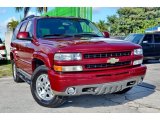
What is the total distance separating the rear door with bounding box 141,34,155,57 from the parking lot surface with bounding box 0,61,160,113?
21.0ft

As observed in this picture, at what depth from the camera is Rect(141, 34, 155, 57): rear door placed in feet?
44.2

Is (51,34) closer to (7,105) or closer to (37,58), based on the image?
(37,58)

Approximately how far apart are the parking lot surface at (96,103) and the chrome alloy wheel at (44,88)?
9.1 inches

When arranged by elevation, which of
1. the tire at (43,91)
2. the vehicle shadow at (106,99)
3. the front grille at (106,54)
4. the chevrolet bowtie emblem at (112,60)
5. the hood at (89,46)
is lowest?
the vehicle shadow at (106,99)

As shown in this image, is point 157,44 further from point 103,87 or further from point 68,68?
point 68,68

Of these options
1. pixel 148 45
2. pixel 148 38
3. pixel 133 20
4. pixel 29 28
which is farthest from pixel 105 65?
pixel 133 20

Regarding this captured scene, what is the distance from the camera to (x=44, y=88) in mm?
5562

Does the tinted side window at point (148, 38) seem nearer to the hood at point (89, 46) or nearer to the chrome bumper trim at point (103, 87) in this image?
the hood at point (89, 46)

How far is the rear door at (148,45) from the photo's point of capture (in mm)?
13484

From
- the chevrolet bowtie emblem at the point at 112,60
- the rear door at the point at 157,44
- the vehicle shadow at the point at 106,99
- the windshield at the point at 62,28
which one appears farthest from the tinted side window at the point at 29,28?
the rear door at the point at 157,44

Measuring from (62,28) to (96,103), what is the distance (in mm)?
1835

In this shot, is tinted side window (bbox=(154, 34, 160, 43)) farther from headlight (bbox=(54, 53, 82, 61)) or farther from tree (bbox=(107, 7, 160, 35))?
tree (bbox=(107, 7, 160, 35))
